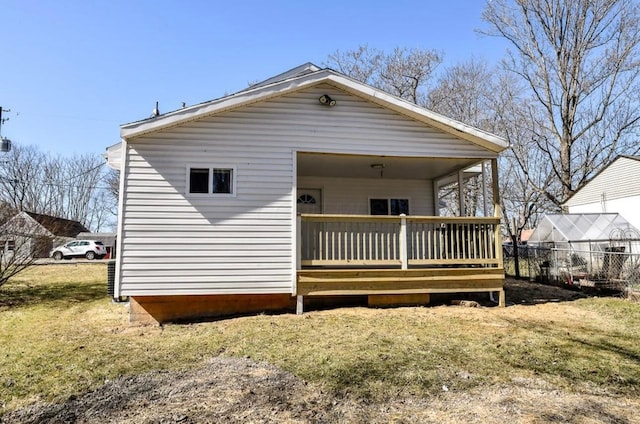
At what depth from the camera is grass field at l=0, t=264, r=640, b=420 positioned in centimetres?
397

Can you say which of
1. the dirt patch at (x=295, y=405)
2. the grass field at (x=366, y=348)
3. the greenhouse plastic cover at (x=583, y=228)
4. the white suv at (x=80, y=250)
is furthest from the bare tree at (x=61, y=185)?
the greenhouse plastic cover at (x=583, y=228)

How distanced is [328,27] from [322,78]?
7.05m

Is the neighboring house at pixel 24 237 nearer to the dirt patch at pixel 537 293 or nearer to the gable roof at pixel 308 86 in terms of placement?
the gable roof at pixel 308 86

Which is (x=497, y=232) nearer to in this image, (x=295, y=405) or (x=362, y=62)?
(x=295, y=405)

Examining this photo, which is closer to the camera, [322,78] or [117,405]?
[117,405]

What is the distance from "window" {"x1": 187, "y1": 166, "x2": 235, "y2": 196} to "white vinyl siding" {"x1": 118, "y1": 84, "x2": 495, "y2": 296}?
4.1 inches

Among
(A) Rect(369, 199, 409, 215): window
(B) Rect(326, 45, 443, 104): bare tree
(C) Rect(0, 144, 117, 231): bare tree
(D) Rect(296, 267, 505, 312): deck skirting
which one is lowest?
(D) Rect(296, 267, 505, 312): deck skirting

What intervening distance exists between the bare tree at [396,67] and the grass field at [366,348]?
19.4 m

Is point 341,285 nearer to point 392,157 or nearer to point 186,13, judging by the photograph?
point 392,157

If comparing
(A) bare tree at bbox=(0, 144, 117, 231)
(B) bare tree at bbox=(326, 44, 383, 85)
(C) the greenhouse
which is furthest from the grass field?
(A) bare tree at bbox=(0, 144, 117, 231)

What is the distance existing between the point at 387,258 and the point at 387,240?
0.52 metres

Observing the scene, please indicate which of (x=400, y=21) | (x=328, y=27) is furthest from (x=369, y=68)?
(x=328, y=27)

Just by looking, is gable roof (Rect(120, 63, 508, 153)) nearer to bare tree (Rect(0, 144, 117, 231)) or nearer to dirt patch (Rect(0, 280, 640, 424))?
dirt patch (Rect(0, 280, 640, 424))

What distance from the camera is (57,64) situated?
1440 cm
